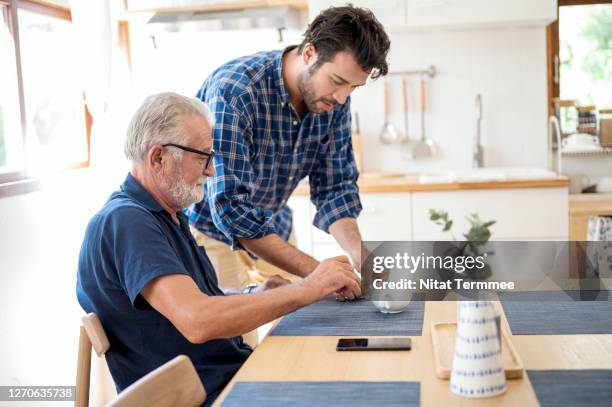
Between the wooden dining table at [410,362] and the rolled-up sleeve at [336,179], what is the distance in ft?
2.90

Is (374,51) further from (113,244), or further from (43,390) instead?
(43,390)

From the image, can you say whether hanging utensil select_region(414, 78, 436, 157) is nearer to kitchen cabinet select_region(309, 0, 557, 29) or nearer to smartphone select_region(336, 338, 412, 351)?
kitchen cabinet select_region(309, 0, 557, 29)

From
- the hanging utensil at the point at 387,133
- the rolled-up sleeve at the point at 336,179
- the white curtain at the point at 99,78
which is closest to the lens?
the rolled-up sleeve at the point at 336,179

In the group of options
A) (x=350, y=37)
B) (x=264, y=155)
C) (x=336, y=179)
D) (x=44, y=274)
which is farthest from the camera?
(x=44, y=274)

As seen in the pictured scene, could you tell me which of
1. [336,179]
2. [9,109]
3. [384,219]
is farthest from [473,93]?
[9,109]

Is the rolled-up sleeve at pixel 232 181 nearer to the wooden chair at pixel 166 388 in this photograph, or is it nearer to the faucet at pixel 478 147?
the wooden chair at pixel 166 388


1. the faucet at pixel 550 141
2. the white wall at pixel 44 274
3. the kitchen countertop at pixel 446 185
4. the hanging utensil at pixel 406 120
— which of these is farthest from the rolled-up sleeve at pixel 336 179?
Answer: the faucet at pixel 550 141

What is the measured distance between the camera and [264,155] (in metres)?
2.22

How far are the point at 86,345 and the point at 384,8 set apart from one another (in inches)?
107

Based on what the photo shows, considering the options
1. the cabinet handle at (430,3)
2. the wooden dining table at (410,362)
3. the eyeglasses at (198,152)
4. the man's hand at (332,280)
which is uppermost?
the cabinet handle at (430,3)

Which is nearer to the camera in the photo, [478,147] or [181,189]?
[181,189]

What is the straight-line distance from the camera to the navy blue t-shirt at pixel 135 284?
146cm

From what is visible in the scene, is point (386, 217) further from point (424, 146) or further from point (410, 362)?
point (410, 362)

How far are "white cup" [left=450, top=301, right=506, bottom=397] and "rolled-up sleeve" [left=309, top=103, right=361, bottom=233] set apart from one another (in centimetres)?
122
